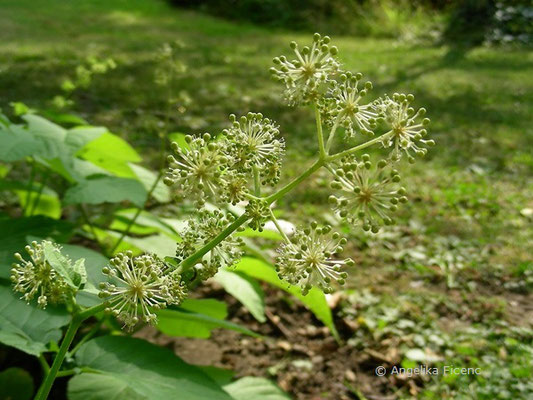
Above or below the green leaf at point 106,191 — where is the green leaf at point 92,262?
below

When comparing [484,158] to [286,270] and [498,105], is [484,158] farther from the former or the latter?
[286,270]

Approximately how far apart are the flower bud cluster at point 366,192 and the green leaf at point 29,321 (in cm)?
98

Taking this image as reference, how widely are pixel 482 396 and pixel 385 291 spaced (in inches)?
39.7

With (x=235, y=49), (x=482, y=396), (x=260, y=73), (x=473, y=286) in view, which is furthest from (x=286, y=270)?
(x=235, y=49)

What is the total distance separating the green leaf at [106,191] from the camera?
7.73ft

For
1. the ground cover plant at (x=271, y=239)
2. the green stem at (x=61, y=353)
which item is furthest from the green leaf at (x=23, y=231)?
the green stem at (x=61, y=353)

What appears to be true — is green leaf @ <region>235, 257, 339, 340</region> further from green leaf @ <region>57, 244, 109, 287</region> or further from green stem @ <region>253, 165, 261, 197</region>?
green stem @ <region>253, 165, 261, 197</region>

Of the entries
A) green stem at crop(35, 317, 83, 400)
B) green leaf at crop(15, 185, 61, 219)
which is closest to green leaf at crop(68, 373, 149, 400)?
green stem at crop(35, 317, 83, 400)

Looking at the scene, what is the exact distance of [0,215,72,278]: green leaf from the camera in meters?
2.16

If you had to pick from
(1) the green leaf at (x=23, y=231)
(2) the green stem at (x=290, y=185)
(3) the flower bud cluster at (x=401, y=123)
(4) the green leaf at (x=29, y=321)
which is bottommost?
(4) the green leaf at (x=29, y=321)

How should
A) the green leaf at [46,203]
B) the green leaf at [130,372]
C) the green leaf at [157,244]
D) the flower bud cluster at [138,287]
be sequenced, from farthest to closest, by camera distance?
the green leaf at [46,203]
the green leaf at [157,244]
the green leaf at [130,372]
the flower bud cluster at [138,287]

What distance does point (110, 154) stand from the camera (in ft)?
10.0

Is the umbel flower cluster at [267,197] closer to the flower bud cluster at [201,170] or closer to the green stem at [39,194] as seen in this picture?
the flower bud cluster at [201,170]

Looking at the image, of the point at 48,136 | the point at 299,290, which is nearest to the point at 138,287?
the point at 299,290
